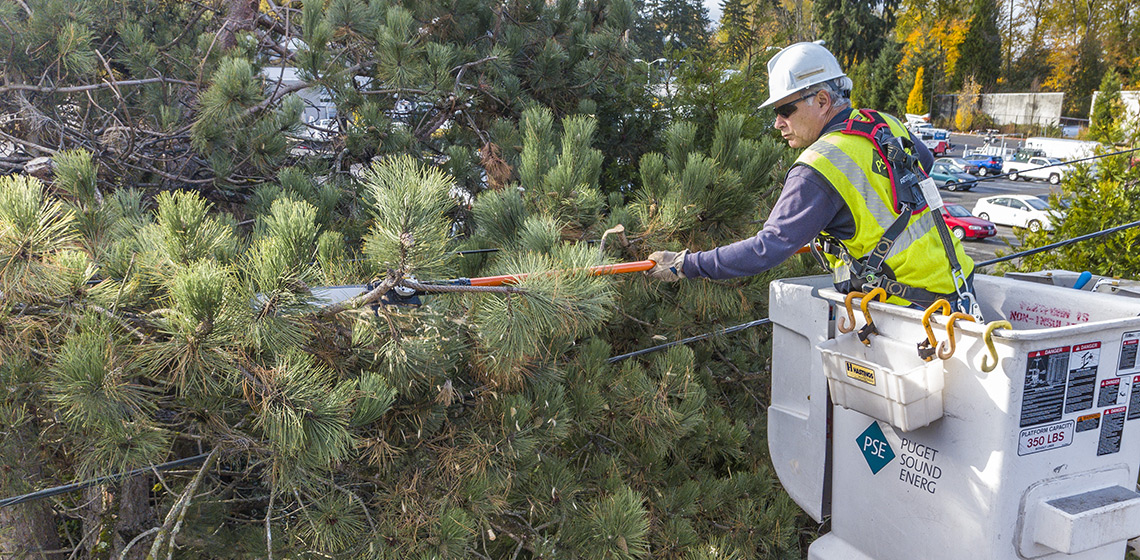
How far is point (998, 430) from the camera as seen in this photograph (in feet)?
6.51

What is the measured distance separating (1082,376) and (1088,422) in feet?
0.50

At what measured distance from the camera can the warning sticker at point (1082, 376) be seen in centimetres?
203

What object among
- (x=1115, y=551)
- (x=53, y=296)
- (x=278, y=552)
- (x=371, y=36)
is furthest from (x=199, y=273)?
(x=371, y=36)

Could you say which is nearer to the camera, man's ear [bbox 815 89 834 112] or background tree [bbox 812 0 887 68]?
man's ear [bbox 815 89 834 112]

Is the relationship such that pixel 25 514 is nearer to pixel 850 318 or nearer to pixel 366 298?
pixel 366 298

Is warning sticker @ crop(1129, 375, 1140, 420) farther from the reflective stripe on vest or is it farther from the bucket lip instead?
the reflective stripe on vest

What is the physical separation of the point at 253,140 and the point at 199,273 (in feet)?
8.96

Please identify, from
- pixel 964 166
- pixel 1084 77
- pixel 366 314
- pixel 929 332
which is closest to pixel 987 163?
pixel 964 166

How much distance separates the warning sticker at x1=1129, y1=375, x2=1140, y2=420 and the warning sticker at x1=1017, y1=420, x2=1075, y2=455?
0.23m

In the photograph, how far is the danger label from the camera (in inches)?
85.6

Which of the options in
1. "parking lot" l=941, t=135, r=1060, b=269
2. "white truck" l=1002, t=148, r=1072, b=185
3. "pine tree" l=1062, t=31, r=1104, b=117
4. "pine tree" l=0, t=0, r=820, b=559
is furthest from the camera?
"pine tree" l=1062, t=31, r=1104, b=117

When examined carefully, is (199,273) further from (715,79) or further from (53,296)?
(715,79)

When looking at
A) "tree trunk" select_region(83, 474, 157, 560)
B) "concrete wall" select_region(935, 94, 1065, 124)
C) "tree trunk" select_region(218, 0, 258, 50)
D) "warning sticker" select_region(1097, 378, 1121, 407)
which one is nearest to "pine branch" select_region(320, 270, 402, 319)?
"tree trunk" select_region(83, 474, 157, 560)

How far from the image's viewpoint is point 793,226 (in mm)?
2408
